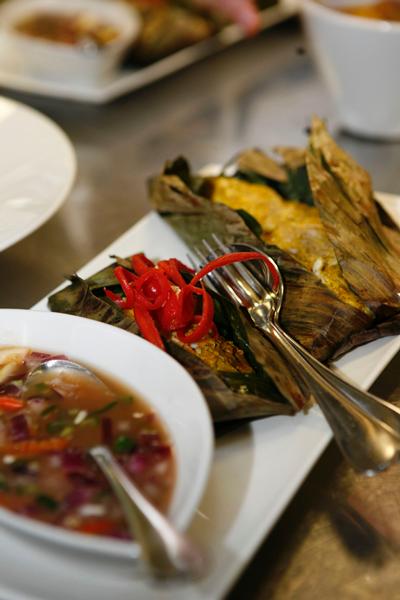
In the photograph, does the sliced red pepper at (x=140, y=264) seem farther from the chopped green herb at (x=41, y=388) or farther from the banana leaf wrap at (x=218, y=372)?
the chopped green herb at (x=41, y=388)

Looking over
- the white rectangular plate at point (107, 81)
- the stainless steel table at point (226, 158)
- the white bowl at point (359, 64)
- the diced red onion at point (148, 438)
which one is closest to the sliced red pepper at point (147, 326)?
the diced red onion at point (148, 438)

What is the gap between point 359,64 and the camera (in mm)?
2281

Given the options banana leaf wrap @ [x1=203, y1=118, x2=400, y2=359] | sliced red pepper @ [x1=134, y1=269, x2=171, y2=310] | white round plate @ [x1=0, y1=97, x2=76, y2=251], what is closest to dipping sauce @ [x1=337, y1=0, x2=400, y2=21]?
banana leaf wrap @ [x1=203, y1=118, x2=400, y2=359]

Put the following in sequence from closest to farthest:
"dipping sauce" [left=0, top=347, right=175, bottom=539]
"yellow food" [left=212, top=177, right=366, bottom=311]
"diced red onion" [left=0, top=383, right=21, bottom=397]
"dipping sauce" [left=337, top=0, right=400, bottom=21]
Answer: "dipping sauce" [left=0, top=347, right=175, bottom=539] < "diced red onion" [left=0, top=383, right=21, bottom=397] < "yellow food" [left=212, top=177, right=366, bottom=311] < "dipping sauce" [left=337, top=0, right=400, bottom=21]

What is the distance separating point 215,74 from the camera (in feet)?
9.90

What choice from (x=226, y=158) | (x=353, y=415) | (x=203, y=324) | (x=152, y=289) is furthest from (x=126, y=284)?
(x=226, y=158)

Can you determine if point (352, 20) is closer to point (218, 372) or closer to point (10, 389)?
point (218, 372)

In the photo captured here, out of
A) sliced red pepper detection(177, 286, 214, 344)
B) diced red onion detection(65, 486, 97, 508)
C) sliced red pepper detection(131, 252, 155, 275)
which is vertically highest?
diced red onion detection(65, 486, 97, 508)

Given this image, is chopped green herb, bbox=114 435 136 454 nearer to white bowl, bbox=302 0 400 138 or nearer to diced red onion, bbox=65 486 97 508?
diced red onion, bbox=65 486 97 508

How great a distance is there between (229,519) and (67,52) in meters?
1.93

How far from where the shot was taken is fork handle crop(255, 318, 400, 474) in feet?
3.67

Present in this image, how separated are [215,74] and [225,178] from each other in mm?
1246

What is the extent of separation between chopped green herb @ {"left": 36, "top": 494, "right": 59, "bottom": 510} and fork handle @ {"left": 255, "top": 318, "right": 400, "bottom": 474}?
426 mm

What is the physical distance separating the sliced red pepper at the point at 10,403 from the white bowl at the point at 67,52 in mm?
1657
